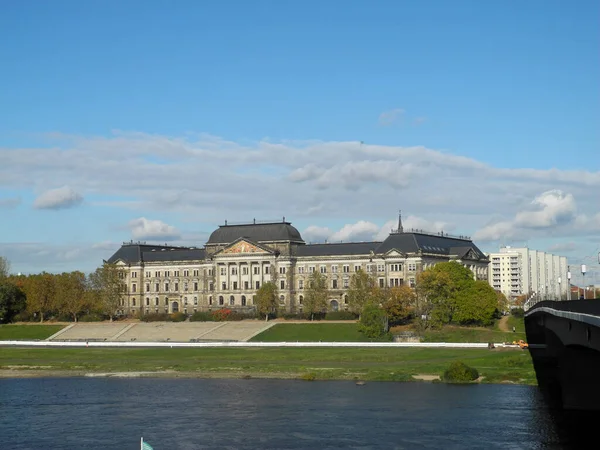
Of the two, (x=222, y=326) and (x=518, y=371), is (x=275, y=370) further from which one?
(x=222, y=326)

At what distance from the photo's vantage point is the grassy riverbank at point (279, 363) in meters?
102

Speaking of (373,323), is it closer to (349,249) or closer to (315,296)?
(315,296)

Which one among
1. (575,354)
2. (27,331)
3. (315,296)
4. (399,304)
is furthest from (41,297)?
(575,354)

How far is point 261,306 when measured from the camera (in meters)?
186

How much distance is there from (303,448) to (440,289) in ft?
328

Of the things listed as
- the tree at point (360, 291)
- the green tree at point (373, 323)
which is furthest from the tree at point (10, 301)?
the green tree at point (373, 323)

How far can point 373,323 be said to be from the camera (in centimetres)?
14975

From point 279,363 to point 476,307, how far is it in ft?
168

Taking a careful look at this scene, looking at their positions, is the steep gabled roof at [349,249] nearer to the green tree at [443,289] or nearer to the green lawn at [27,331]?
the green tree at [443,289]

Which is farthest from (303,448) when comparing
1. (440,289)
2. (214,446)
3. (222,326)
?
(222,326)

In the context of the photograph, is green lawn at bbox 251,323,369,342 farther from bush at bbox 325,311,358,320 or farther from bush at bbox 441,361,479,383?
bush at bbox 441,361,479,383

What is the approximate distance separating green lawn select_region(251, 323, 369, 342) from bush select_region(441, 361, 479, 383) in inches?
2110

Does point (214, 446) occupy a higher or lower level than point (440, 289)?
lower

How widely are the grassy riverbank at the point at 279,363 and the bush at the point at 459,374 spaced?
1.37 metres
